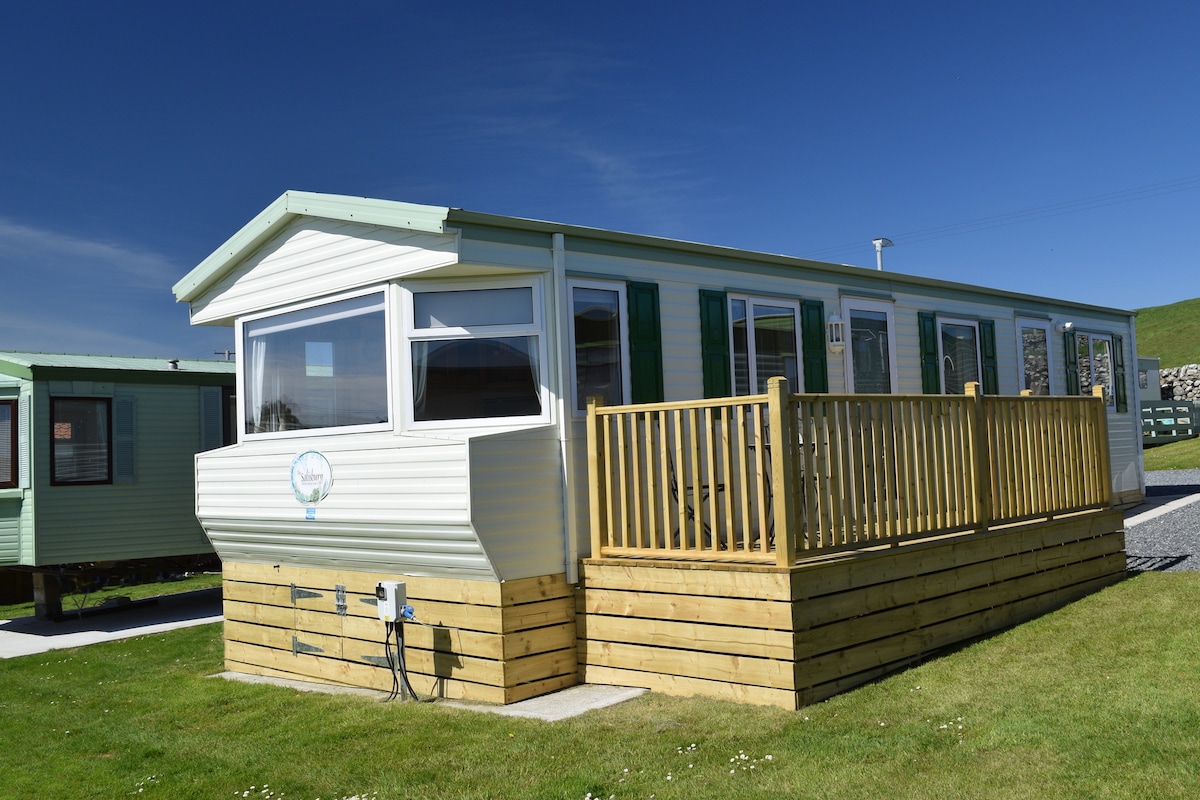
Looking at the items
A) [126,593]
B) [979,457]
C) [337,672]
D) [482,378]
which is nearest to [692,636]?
[482,378]

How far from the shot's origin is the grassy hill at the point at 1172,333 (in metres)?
47.3

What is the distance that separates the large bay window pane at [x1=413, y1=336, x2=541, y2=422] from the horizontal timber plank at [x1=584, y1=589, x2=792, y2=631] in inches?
56.2

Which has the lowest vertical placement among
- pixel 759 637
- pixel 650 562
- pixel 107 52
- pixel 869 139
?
pixel 759 637

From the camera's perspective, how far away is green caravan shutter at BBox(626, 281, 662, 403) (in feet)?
25.1

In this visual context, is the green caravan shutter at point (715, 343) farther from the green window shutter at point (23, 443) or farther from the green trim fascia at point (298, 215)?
the green window shutter at point (23, 443)

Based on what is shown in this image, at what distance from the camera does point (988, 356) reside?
1161 cm

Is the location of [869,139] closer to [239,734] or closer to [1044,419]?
[1044,419]

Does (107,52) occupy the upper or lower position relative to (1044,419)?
upper

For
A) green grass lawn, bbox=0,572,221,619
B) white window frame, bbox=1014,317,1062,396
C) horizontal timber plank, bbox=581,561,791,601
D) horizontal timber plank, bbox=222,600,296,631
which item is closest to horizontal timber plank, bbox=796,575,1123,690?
horizontal timber plank, bbox=581,561,791,601

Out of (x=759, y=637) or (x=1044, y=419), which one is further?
(x=1044, y=419)

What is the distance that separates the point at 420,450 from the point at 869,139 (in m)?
14.6

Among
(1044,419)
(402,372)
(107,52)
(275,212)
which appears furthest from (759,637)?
(107,52)

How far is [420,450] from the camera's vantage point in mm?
6945

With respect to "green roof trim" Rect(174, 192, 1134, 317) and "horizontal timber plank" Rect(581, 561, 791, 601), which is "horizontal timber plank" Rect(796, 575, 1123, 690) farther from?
"green roof trim" Rect(174, 192, 1134, 317)
